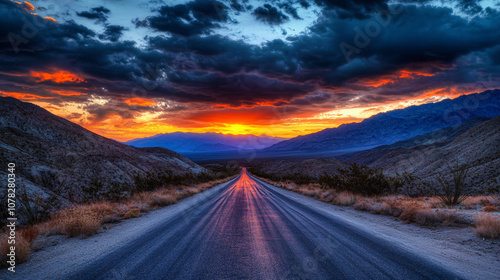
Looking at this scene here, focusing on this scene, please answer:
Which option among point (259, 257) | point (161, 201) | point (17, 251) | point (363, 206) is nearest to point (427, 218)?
point (363, 206)

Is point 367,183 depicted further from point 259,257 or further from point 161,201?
point 259,257

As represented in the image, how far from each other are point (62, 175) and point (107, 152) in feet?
61.7

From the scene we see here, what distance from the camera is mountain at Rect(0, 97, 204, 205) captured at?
2047cm

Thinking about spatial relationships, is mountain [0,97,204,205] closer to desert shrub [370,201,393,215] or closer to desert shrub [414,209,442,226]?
desert shrub [370,201,393,215]

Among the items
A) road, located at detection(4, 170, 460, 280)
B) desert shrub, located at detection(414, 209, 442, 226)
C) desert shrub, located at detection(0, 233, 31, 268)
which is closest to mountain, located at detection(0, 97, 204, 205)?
desert shrub, located at detection(0, 233, 31, 268)

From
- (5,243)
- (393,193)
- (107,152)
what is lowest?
(393,193)

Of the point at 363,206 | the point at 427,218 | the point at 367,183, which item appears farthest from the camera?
the point at 367,183

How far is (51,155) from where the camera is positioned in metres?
27.1

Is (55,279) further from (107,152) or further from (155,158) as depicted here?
(155,158)

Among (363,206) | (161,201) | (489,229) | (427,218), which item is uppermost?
(489,229)

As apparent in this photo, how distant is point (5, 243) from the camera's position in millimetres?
4906

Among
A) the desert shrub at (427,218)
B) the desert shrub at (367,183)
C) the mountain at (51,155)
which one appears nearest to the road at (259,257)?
the desert shrub at (427,218)

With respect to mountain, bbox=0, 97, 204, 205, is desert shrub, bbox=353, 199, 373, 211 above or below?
below

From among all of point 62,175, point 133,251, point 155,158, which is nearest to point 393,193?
point 133,251
